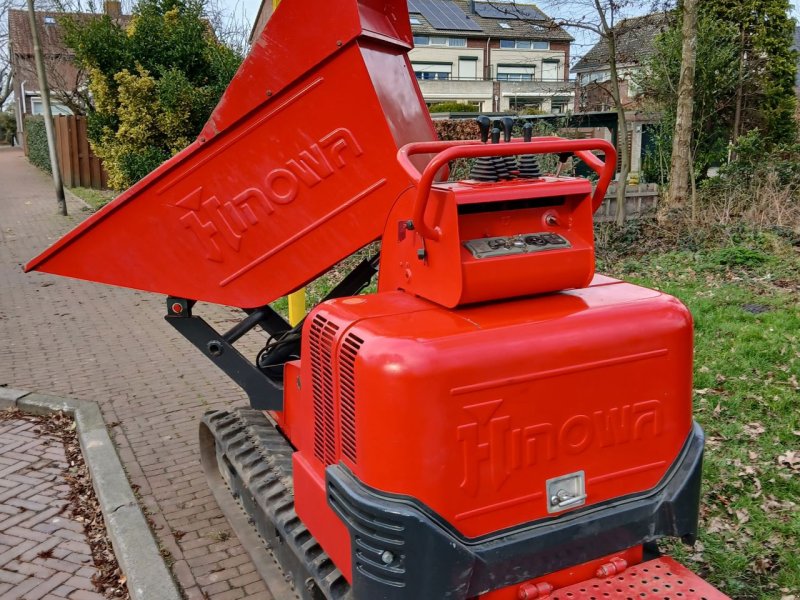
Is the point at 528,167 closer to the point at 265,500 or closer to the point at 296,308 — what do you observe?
the point at 265,500

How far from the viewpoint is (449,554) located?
2480 mm

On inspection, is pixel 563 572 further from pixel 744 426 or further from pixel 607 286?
pixel 744 426

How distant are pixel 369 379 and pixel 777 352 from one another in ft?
15.2

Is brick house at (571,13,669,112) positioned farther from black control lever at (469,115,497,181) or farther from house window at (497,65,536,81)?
house window at (497,65,536,81)

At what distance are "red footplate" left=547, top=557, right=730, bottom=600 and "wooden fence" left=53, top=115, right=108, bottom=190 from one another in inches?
956

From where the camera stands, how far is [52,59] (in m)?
28.1

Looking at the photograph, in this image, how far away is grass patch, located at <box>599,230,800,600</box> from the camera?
12.4 feet

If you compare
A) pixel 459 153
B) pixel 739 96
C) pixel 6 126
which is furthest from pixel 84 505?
pixel 6 126

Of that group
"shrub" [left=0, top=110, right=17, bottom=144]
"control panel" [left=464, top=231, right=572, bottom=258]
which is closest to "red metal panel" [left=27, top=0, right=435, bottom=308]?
"control panel" [left=464, top=231, right=572, bottom=258]

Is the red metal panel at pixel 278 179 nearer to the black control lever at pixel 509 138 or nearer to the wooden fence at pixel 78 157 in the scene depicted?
the black control lever at pixel 509 138

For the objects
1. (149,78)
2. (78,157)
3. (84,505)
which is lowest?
(84,505)

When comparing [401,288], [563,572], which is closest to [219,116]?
[401,288]

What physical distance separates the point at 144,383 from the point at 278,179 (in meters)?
4.13

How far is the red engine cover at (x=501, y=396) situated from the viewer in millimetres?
2461
